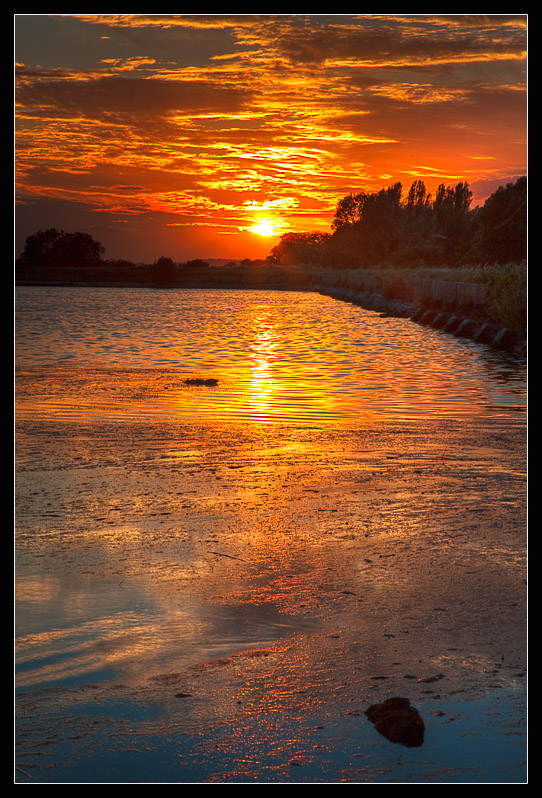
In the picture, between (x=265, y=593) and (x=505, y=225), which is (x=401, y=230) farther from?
(x=265, y=593)

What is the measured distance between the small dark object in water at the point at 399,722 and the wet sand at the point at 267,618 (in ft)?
0.16

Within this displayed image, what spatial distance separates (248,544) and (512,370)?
14824 millimetres

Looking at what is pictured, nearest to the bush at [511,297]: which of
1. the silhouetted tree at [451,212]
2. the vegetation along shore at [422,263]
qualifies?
the vegetation along shore at [422,263]

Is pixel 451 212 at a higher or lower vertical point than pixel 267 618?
higher

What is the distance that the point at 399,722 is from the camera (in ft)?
12.7

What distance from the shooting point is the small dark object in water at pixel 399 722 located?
3.84 metres

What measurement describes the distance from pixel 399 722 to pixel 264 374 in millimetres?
16194

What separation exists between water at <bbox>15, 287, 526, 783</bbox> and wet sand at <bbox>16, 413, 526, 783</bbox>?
0.05 feet

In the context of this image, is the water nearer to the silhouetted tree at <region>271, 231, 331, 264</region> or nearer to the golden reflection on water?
the golden reflection on water

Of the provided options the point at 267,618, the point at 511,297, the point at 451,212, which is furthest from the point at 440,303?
the point at 451,212

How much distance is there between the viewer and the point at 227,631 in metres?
5.08

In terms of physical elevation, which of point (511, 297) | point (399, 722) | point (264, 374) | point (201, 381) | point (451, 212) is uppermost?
point (451, 212)

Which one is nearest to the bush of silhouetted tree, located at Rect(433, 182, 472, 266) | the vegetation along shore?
the vegetation along shore

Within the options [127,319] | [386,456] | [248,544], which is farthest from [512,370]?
[127,319]
